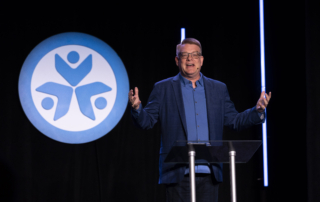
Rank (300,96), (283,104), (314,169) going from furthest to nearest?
(283,104) → (300,96) → (314,169)

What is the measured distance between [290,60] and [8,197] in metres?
3.17

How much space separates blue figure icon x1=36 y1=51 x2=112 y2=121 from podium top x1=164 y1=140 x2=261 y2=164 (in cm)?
210

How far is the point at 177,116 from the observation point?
2.33m

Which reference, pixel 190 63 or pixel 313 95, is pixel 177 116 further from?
pixel 313 95

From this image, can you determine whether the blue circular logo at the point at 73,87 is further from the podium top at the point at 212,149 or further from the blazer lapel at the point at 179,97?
the podium top at the point at 212,149

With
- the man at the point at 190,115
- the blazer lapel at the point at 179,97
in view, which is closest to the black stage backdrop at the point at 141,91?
the man at the point at 190,115

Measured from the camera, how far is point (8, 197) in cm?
357

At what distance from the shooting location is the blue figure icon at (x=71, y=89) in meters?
3.75

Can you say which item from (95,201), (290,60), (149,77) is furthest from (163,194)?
(290,60)

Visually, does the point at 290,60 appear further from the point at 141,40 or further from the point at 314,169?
the point at 141,40

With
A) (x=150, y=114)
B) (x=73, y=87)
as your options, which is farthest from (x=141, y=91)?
(x=150, y=114)

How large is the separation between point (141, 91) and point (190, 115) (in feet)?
5.30

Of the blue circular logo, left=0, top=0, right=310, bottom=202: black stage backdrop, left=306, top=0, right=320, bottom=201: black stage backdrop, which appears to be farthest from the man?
the blue circular logo

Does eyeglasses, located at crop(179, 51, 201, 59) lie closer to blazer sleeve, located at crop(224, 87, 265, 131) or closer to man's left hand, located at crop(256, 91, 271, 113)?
blazer sleeve, located at crop(224, 87, 265, 131)
